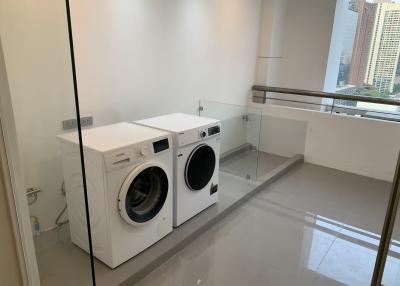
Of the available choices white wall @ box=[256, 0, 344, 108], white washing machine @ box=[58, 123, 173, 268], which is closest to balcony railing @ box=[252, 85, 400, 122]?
white wall @ box=[256, 0, 344, 108]

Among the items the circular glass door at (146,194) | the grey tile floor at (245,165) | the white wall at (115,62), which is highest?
the white wall at (115,62)

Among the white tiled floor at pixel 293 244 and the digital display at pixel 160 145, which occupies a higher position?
the digital display at pixel 160 145

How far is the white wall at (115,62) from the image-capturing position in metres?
1.51

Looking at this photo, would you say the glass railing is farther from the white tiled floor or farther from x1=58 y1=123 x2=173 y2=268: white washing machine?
x1=58 y1=123 x2=173 y2=268: white washing machine

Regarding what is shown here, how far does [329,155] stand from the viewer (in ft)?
13.5

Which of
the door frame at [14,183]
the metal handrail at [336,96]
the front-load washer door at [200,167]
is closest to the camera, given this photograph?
the door frame at [14,183]

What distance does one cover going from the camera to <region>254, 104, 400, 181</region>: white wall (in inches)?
146

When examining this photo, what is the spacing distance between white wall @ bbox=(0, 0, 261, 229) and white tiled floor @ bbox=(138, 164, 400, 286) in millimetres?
1112

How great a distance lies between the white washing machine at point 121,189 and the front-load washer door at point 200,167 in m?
0.22

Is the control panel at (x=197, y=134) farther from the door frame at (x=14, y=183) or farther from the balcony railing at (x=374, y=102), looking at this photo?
the balcony railing at (x=374, y=102)

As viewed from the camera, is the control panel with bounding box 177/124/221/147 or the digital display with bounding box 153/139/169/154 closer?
the digital display with bounding box 153/139/169/154

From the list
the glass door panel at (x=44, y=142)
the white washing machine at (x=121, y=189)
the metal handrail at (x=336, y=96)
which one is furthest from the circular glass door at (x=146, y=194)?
the metal handrail at (x=336, y=96)

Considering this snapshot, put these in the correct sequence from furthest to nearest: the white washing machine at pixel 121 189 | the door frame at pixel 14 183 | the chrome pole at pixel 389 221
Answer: the white washing machine at pixel 121 189, the door frame at pixel 14 183, the chrome pole at pixel 389 221

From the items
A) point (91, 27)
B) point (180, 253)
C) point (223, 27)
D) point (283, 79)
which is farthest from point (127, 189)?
point (283, 79)
